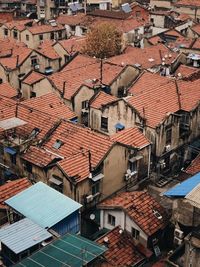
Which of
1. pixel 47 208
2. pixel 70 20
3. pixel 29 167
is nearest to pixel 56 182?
pixel 29 167

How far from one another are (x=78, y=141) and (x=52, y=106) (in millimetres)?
8607

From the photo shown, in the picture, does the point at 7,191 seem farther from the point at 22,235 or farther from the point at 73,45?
the point at 73,45

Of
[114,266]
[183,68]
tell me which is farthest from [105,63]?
[114,266]

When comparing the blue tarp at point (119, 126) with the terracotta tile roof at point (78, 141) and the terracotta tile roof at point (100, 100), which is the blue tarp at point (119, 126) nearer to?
the terracotta tile roof at point (100, 100)

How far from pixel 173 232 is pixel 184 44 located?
38037mm

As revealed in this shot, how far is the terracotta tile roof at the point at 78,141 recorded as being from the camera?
35000 millimetres

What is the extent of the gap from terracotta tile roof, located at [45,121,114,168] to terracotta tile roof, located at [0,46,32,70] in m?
23.1

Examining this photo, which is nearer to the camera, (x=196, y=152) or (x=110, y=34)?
(x=196, y=152)

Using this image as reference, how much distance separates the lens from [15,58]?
61.0 metres

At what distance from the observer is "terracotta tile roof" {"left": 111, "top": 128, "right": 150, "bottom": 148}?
36844mm

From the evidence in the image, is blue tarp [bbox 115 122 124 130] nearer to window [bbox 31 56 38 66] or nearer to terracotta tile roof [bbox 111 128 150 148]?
terracotta tile roof [bbox 111 128 150 148]

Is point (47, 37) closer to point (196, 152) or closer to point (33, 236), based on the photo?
point (196, 152)

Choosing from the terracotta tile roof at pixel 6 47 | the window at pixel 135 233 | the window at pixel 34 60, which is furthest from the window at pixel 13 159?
the terracotta tile roof at pixel 6 47

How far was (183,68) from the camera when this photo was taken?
5566cm
